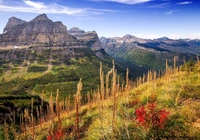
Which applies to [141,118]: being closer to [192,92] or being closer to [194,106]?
[194,106]

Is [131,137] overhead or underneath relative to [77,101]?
underneath

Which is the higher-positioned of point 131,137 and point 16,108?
point 131,137

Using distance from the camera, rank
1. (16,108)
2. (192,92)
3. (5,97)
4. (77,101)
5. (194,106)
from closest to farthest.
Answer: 1. (77,101)
2. (194,106)
3. (192,92)
4. (16,108)
5. (5,97)

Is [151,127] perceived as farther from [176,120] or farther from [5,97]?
[5,97]

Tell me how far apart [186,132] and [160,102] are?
5.82 meters

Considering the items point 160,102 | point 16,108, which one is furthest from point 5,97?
point 160,102

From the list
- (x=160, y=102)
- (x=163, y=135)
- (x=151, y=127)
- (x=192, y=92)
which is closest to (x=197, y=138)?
(x=163, y=135)

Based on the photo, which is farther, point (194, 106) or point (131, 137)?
point (194, 106)

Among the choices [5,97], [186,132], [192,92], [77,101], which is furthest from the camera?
[5,97]

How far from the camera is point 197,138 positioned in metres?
7.68

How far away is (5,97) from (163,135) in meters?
140

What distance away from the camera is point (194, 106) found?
11.3 metres

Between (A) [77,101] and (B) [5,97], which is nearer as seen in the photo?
(A) [77,101]

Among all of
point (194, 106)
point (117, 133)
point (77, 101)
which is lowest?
point (117, 133)
